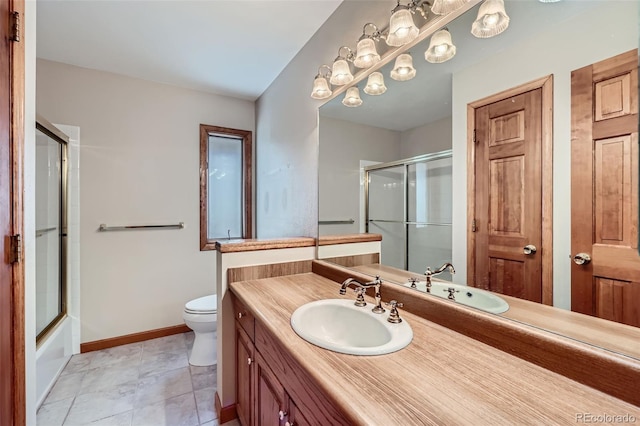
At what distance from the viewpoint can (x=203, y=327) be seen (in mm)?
2084

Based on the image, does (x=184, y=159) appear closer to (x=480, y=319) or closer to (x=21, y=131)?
(x=21, y=131)

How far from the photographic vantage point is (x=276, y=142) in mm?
2451

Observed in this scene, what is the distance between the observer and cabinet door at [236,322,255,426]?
1261mm

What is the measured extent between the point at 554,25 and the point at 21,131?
5.54ft

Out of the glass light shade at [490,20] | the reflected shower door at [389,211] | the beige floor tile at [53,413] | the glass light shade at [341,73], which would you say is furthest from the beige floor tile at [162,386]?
the glass light shade at [490,20]

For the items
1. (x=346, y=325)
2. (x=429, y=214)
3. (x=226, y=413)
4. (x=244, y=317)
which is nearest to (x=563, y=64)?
(x=429, y=214)

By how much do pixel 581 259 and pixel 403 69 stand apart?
3.26 ft

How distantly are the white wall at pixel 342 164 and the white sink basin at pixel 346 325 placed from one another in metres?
0.56

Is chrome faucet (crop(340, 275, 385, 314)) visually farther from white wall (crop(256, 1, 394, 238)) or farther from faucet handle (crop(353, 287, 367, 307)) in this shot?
white wall (crop(256, 1, 394, 238))

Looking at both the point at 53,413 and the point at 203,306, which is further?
the point at 203,306

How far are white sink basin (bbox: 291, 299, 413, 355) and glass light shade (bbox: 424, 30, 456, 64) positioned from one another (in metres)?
1.00

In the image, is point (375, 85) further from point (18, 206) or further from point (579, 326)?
point (18, 206)

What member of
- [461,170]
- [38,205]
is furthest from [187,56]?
[461,170]

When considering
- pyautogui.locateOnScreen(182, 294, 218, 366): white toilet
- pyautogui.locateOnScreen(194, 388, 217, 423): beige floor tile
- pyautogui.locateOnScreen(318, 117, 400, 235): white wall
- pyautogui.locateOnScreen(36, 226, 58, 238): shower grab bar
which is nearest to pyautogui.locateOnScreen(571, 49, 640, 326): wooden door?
pyautogui.locateOnScreen(318, 117, 400, 235): white wall
